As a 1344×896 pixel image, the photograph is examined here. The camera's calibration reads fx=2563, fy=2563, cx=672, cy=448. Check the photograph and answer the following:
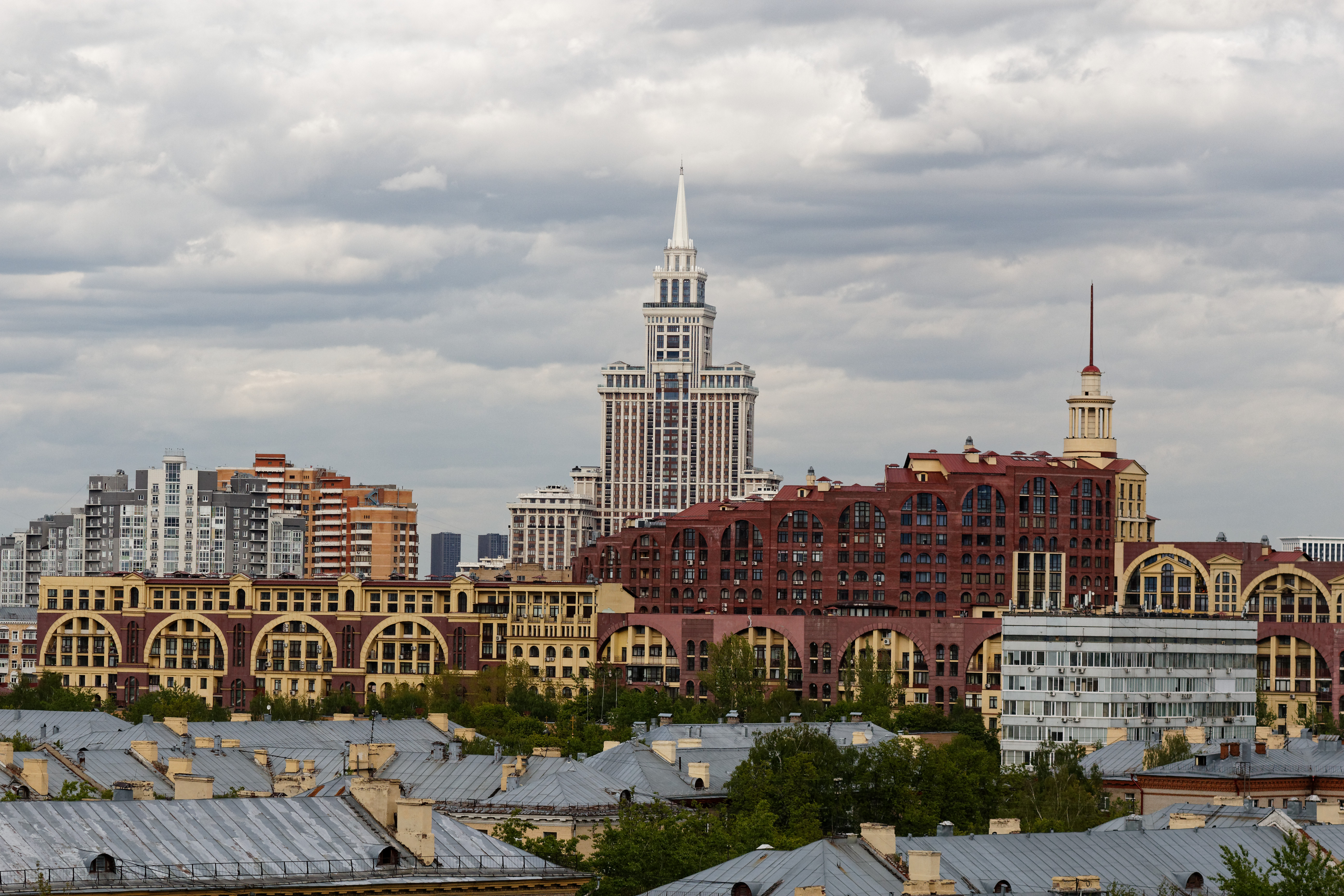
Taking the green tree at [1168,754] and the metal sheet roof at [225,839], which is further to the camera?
the green tree at [1168,754]

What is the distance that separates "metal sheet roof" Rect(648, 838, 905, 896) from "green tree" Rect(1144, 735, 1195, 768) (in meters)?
46.5

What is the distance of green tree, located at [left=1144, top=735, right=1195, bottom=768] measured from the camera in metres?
123

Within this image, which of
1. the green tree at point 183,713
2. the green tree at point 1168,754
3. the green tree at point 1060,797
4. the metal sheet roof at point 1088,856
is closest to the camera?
the metal sheet roof at point 1088,856

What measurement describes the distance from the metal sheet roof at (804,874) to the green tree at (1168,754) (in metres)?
46.5

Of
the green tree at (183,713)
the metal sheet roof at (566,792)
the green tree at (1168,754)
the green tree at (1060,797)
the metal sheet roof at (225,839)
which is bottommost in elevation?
the green tree at (183,713)

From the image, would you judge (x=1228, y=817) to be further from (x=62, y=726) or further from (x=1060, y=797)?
(x=62, y=726)

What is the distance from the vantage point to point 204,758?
116 metres

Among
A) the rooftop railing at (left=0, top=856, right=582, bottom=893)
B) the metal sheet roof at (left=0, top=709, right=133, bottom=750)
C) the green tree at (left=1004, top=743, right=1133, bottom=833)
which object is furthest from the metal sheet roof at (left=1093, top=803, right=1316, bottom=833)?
the metal sheet roof at (left=0, top=709, right=133, bottom=750)

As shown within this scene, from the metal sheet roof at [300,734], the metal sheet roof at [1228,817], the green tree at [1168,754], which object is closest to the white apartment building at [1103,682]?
the green tree at [1168,754]

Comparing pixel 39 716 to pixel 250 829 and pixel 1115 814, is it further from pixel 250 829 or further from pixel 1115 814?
pixel 250 829

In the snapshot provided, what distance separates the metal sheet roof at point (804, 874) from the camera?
2795 inches

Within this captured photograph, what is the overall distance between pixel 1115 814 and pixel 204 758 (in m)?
40.7

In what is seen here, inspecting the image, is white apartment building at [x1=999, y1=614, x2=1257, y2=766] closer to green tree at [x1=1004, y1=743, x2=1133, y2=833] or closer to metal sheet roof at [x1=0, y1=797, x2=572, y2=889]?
green tree at [x1=1004, y1=743, x2=1133, y2=833]

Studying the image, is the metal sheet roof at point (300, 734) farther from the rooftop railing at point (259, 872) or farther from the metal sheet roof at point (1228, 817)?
the rooftop railing at point (259, 872)
